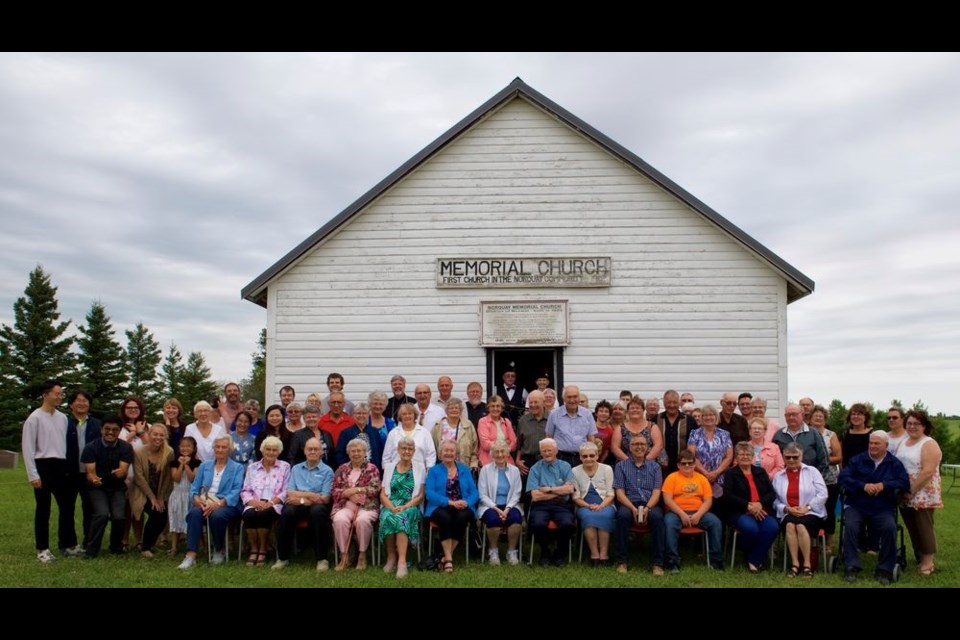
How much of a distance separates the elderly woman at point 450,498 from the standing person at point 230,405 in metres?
3.04

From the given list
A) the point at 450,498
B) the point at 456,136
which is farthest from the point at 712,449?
the point at 456,136

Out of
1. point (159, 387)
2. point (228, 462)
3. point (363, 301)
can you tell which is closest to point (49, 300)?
point (159, 387)

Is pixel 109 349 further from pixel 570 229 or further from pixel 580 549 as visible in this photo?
pixel 580 549

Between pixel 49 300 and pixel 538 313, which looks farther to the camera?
pixel 49 300

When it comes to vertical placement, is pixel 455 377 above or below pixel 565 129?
below

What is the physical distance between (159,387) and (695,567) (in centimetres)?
6173

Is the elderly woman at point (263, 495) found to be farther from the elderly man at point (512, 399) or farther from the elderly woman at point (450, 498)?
the elderly man at point (512, 399)

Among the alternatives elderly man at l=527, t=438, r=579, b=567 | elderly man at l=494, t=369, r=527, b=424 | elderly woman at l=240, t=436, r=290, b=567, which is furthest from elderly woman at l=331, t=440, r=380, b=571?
elderly man at l=494, t=369, r=527, b=424

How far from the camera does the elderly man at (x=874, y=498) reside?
8969mm

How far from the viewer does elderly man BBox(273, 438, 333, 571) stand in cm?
953

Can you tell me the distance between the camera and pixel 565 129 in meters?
14.7

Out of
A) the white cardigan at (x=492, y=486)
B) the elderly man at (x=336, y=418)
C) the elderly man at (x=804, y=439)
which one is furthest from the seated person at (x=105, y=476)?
the elderly man at (x=804, y=439)

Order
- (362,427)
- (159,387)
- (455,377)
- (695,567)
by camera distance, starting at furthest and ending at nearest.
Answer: (159,387) → (455,377) → (362,427) → (695,567)

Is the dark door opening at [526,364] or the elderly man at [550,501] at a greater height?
the dark door opening at [526,364]
